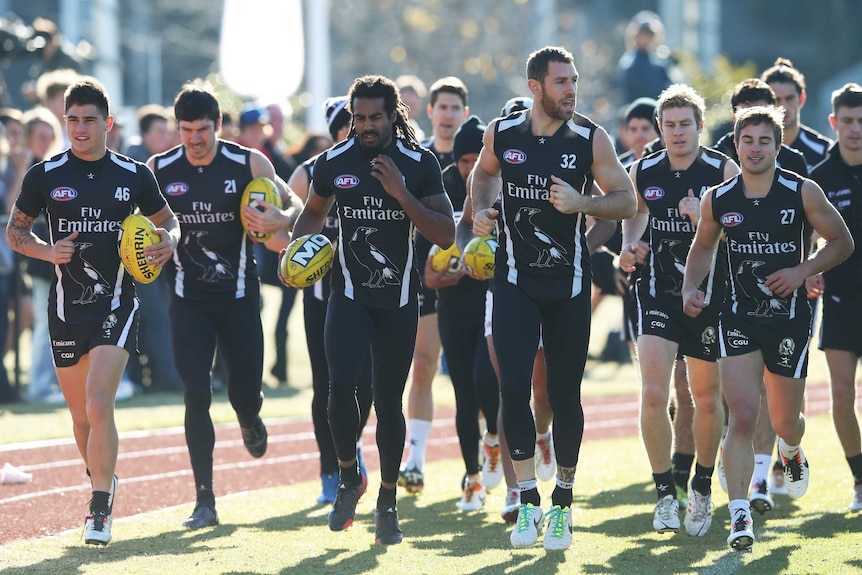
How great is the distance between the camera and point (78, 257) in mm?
7688

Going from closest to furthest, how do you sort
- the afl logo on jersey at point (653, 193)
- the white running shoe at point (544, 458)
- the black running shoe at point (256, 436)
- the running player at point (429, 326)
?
1. the afl logo on jersey at point (653, 193)
2. the black running shoe at point (256, 436)
3. the white running shoe at point (544, 458)
4. the running player at point (429, 326)

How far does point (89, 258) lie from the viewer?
303 inches

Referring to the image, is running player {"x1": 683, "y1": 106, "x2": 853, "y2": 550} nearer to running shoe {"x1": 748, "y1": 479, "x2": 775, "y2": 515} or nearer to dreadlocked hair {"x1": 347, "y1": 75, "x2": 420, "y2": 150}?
running shoe {"x1": 748, "y1": 479, "x2": 775, "y2": 515}

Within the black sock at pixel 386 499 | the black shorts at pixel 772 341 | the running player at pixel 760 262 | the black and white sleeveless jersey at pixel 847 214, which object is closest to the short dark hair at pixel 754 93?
the black and white sleeveless jersey at pixel 847 214

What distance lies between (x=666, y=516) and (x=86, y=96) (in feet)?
12.9

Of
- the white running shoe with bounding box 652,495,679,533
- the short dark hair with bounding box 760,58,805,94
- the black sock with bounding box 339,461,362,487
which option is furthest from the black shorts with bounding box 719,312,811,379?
the short dark hair with bounding box 760,58,805,94

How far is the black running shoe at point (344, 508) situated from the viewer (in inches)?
299

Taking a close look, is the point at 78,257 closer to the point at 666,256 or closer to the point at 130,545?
the point at 130,545

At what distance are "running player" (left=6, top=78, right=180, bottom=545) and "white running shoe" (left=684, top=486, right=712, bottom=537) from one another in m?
3.18

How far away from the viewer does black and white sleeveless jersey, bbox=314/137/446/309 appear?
298 inches

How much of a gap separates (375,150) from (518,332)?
4.14ft

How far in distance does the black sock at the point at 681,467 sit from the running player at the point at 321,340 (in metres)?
1.94

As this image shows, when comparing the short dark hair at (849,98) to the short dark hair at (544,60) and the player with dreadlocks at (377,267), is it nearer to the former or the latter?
the short dark hair at (544,60)

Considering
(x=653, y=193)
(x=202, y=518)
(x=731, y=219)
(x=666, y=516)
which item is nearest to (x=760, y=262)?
(x=731, y=219)
